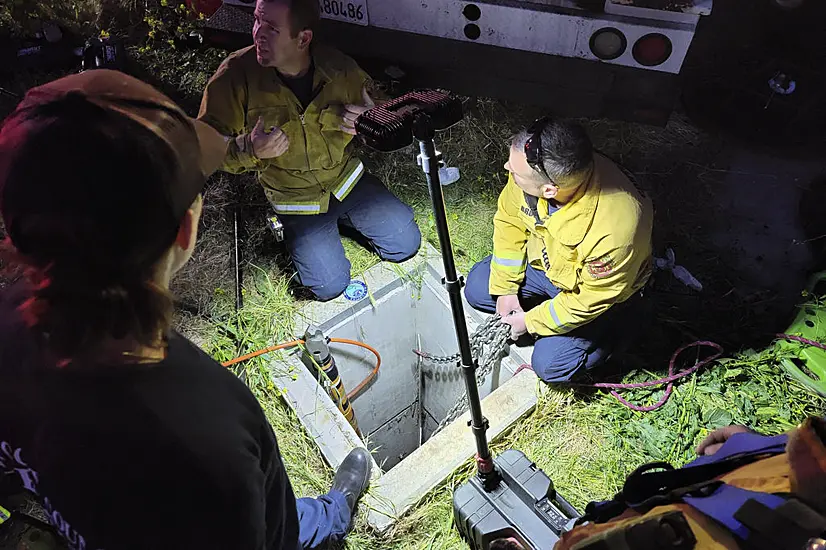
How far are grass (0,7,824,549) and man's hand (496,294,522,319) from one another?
1.22 ft

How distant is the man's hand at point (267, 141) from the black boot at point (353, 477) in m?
1.21

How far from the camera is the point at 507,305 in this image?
2811 mm

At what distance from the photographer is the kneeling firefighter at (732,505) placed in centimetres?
99

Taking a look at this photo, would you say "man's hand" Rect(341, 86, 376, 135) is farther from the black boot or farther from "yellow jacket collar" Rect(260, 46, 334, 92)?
the black boot

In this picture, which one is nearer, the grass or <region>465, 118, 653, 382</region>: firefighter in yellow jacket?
<region>465, 118, 653, 382</region>: firefighter in yellow jacket

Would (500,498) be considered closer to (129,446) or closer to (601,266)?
(601,266)

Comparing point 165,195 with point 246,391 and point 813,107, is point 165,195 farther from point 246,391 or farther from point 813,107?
point 813,107

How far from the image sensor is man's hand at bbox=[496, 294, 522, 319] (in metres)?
2.80

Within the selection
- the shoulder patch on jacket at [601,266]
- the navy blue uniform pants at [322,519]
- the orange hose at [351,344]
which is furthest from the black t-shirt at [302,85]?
the navy blue uniform pants at [322,519]

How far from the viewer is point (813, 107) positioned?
3.84 metres

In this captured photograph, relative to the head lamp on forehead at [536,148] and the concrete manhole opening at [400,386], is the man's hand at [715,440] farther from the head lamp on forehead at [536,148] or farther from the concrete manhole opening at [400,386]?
the head lamp on forehead at [536,148]

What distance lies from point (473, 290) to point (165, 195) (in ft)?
6.98

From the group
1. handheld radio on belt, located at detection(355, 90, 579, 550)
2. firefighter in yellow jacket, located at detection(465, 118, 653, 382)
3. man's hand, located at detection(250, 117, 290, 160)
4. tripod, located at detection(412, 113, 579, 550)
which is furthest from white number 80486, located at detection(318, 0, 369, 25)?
handheld radio on belt, located at detection(355, 90, 579, 550)

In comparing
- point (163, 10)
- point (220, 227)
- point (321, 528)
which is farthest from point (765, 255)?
point (163, 10)
